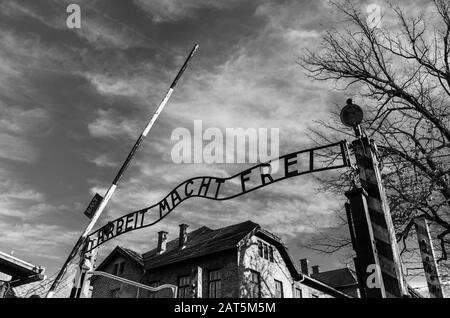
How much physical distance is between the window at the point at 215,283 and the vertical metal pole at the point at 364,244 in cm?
1733

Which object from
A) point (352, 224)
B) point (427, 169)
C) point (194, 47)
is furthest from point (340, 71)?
point (352, 224)

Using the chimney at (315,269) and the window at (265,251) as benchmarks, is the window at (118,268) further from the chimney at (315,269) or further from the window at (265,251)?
the chimney at (315,269)

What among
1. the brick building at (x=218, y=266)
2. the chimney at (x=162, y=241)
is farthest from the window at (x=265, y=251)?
the chimney at (x=162, y=241)

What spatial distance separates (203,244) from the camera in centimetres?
2202

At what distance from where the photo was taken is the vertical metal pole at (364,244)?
3051 mm

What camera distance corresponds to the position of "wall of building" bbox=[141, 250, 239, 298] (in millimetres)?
18703

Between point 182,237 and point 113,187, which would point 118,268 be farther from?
point 113,187

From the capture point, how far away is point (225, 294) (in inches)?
739

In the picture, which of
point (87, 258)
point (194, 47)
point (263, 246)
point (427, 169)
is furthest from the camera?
point (263, 246)

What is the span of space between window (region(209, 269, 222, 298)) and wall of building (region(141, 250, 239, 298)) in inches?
8.7

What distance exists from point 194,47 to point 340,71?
5445mm

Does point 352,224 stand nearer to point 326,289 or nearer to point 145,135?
point 145,135
